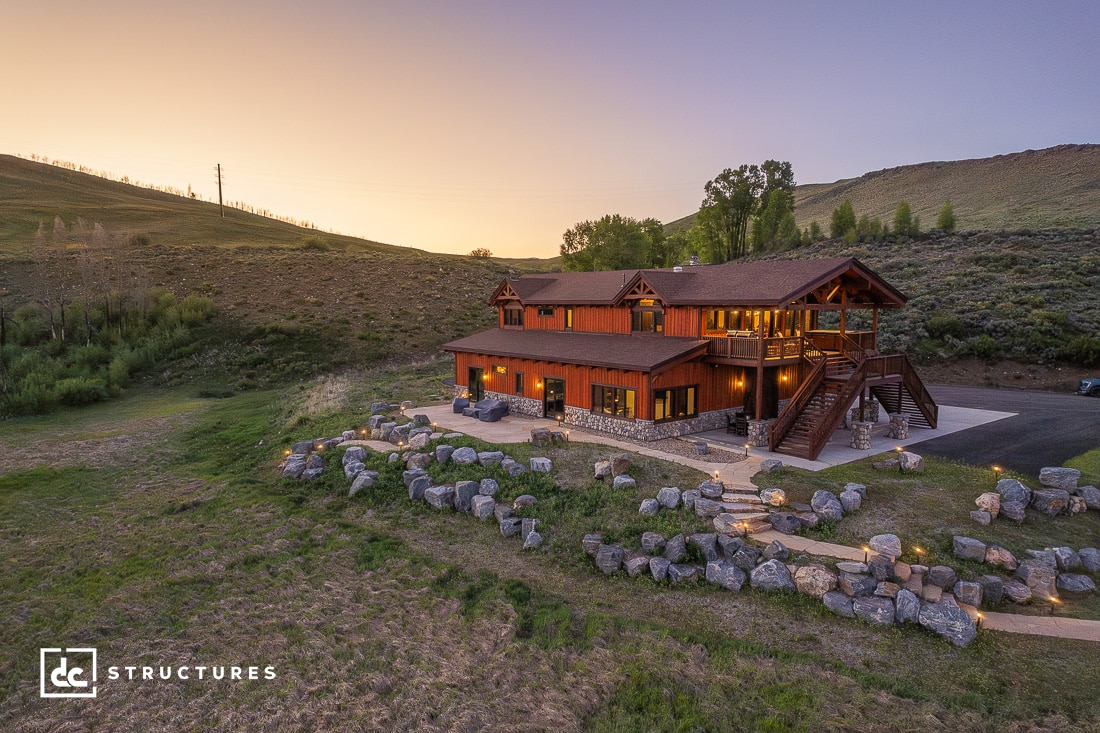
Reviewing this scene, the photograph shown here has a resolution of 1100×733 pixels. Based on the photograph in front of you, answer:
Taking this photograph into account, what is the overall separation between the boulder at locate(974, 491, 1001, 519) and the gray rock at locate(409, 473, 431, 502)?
50.9 ft

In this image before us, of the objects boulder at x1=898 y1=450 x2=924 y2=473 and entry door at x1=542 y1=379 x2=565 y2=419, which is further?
entry door at x1=542 y1=379 x2=565 y2=419

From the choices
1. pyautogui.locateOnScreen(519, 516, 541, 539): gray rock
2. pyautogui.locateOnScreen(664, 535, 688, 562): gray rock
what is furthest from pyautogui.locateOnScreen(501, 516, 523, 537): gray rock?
pyautogui.locateOnScreen(664, 535, 688, 562): gray rock

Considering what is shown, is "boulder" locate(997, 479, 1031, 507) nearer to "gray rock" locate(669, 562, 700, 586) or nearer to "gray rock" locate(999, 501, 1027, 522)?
"gray rock" locate(999, 501, 1027, 522)

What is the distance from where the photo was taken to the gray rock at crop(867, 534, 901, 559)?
43.1 feet

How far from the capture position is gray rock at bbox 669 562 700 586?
42.8 feet

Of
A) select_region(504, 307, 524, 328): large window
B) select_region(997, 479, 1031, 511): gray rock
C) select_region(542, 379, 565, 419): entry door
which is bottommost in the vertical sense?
select_region(997, 479, 1031, 511): gray rock

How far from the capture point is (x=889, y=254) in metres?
62.5

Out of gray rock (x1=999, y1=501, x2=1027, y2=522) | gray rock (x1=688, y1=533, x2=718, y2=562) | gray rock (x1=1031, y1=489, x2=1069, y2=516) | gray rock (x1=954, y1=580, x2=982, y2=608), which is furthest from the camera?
gray rock (x1=1031, y1=489, x2=1069, y2=516)

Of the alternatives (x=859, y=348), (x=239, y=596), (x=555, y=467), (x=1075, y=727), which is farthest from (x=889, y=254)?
(x=239, y=596)

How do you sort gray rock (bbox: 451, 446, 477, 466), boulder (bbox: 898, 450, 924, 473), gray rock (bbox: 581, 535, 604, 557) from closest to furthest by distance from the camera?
1. gray rock (bbox: 581, 535, 604, 557)
2. boulder (bbox: 898, 450, 924, 473)
3. gray rock (bbox: 451, 446, 477, 466)

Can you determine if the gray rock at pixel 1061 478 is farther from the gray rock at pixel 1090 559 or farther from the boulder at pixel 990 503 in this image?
the gray rock at pixel 1090 559

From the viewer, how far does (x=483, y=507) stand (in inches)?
666

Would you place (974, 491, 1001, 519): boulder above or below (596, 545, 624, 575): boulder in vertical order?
above

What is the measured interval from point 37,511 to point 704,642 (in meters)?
20.2
